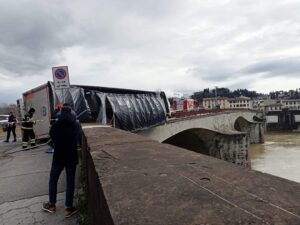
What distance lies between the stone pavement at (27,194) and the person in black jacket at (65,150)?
0.80 ft

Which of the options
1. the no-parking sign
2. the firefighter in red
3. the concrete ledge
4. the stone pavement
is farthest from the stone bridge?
Answer: the concrete ledge

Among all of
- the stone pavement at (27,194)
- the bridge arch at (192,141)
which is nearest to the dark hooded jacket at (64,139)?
the stone pavement at (27,194)

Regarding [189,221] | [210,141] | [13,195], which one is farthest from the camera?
[210,141]

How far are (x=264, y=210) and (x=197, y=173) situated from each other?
83 centimetres

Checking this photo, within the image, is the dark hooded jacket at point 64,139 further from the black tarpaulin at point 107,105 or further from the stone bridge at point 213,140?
the stone bridge at point 213,140

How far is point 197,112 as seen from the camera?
26734 mm

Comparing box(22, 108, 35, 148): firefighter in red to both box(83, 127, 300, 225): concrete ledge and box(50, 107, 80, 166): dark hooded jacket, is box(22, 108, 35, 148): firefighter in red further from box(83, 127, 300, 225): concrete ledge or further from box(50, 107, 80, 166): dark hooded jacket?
box(83, 127, 300, 225): concrete ledge

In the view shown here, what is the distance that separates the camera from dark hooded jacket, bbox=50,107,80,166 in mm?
4626

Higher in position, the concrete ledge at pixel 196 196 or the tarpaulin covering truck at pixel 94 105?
the tarpaulin covering truck at pixel 94 105

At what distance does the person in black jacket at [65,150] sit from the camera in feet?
15.1

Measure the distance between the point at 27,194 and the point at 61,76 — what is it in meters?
5.33

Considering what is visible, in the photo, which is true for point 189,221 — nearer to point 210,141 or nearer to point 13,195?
point 13,195

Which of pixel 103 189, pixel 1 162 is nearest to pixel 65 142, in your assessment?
pixel 103 189

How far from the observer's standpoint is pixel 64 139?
15.1 ft
